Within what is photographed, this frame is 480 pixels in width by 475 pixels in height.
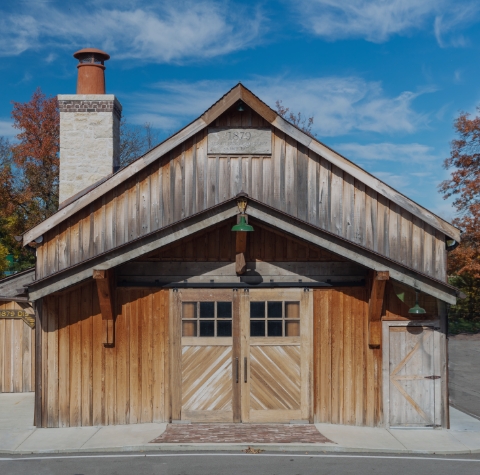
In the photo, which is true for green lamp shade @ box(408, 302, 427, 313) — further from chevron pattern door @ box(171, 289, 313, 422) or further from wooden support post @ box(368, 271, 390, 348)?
chevron pattern door @ box(171, 289, 313, 422)

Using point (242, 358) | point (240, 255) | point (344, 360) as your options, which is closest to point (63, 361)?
point (242, 358)

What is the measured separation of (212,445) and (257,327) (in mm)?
2433

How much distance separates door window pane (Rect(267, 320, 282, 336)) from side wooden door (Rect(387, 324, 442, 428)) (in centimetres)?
201

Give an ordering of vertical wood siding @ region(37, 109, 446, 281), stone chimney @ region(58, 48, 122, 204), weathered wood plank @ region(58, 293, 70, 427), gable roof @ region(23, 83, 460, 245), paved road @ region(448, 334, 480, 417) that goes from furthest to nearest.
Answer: stone chimney @ region(58, 48, 122, 204), paved road @ region(448, 334, 480, 417), weathered wood plank @ region(58, 293, 70, 427), vertical wood siding @ region(37, 109, 446, 281), gable roof @ region(23, 83, 460, 245)

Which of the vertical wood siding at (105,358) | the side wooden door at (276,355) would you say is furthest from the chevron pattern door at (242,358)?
the vertical wood siding at (105,358)

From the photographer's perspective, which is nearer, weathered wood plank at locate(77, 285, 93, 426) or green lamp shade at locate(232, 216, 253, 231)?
green lamp shade at locate(232, 216, 253, 231)

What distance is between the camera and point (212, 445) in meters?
9.97

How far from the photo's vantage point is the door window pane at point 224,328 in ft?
38.0

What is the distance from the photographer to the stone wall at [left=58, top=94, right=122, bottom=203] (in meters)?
14.5

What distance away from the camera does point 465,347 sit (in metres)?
24.3

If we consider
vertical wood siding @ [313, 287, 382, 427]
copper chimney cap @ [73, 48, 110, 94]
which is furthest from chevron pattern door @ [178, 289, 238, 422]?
copper chimney cap @ [73, 48, 110, 94]

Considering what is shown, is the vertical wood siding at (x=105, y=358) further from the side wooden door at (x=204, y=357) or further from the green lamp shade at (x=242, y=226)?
the green lamp shade at (x=242, y=226)

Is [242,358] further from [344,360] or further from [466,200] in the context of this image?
[466,200]

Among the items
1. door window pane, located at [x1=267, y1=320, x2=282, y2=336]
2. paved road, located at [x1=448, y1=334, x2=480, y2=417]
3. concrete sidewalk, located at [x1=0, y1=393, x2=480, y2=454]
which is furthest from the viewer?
paved road, located at [x1=448, y1=334, x2=480, y2=417]
